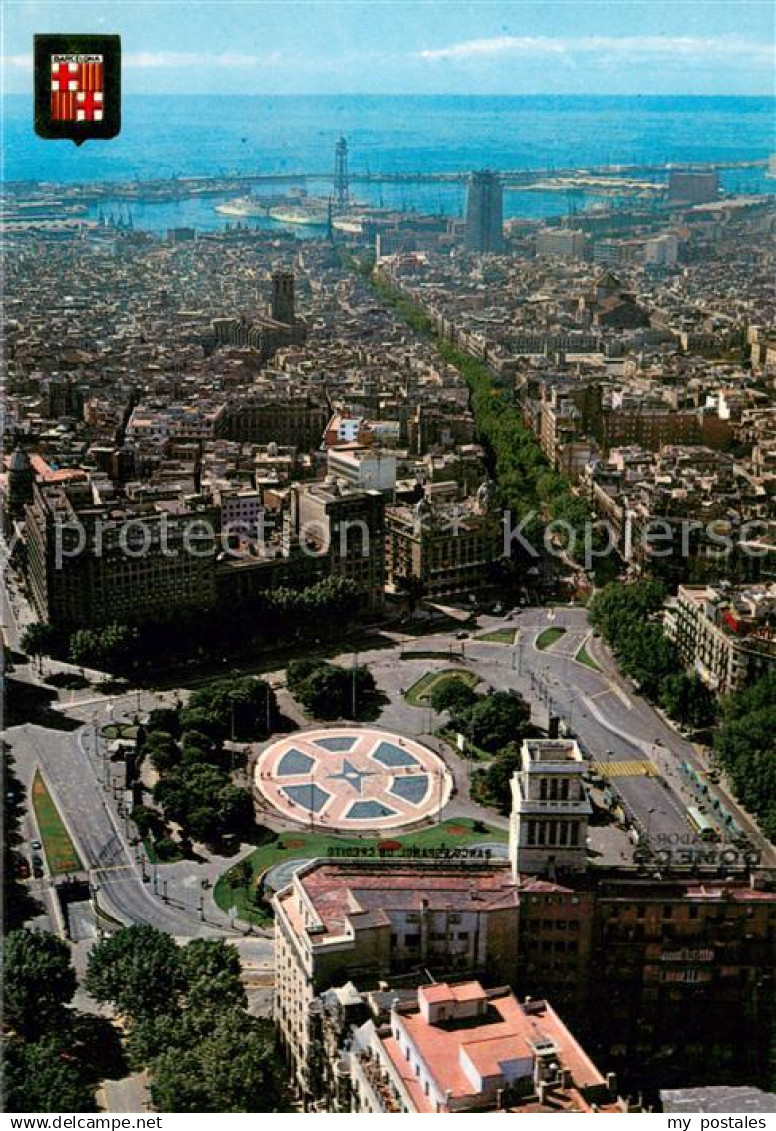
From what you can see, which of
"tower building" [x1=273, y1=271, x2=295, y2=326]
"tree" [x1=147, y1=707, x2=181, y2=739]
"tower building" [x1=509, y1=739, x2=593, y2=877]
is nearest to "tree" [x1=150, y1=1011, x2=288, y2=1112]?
"tower building" [x1=509, y1=739, x2=593, y2=877]

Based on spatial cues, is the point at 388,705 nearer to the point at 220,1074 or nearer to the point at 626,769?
the point at 626,769

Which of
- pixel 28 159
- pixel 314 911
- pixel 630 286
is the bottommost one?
pixel 314 911

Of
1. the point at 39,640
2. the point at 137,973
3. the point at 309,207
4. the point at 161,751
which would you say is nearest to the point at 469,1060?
the point at 137,973

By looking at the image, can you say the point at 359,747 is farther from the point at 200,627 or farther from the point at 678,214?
the point at 678,214

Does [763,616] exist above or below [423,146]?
below

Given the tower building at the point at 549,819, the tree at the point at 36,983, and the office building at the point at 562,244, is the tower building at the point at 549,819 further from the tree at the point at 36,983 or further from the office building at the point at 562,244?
the office building at the point at 562,244

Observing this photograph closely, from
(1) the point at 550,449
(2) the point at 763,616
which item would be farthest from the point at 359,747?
(1) the point at 550,449
